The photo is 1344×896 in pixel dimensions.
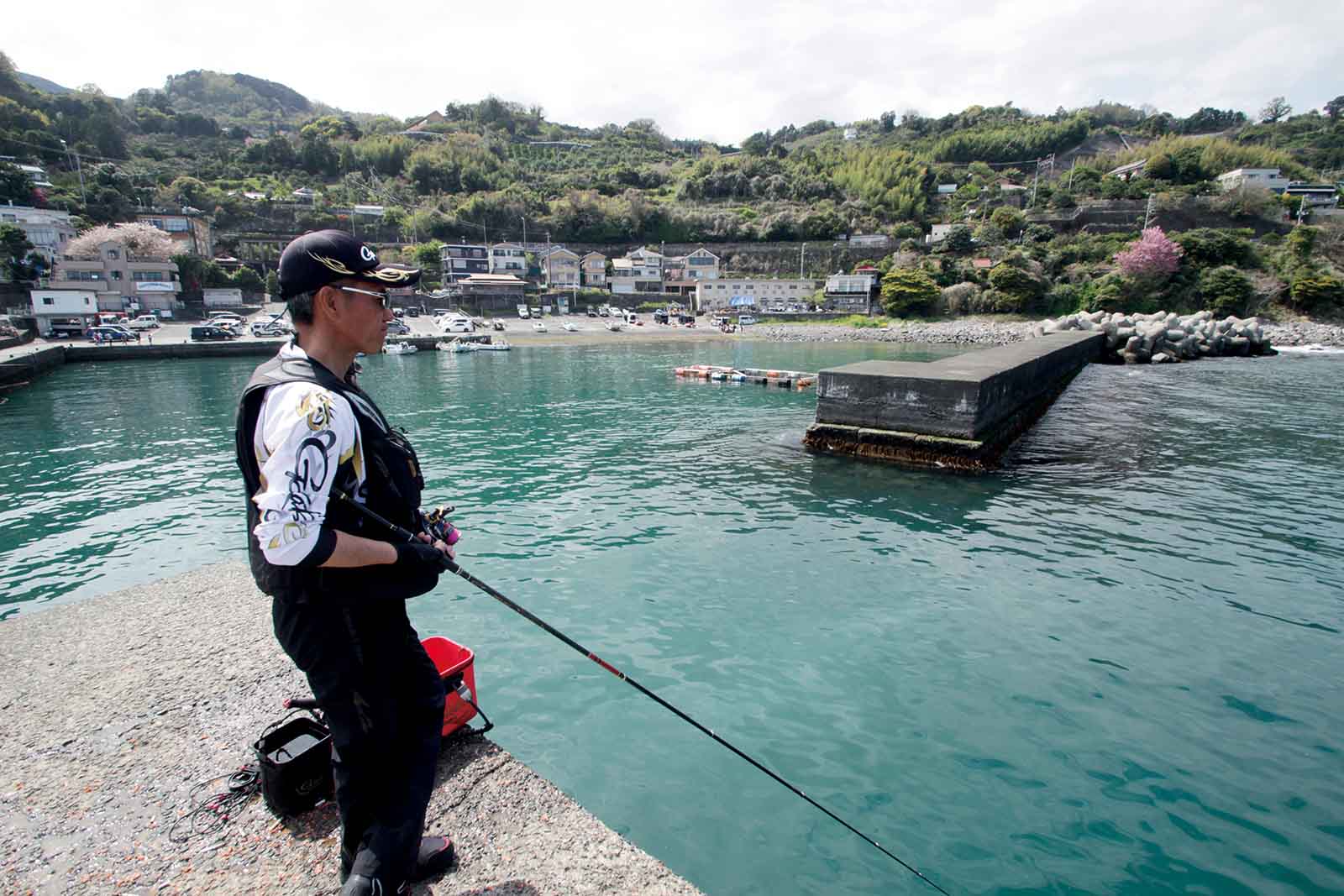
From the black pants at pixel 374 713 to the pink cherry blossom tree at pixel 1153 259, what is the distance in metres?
71.4

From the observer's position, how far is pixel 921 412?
12430 mm

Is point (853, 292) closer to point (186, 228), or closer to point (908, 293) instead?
Answer: point (908, 293)

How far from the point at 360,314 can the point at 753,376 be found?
85.1 ft

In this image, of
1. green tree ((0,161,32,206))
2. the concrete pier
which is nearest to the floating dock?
the concrete pier

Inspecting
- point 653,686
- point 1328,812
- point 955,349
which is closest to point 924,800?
point 653,686

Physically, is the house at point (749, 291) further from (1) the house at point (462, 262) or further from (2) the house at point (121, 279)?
(2) the house at point (121, 279)

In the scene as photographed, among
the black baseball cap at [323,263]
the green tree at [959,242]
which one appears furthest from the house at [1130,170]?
the black baseball cap at [323,263]

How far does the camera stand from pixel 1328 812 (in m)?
3.88

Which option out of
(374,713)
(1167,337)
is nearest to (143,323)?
(374,713)

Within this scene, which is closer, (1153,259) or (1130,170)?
(1153,259)

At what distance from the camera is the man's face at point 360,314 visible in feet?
6.85

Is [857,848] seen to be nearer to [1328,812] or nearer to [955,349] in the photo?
[1328,812]

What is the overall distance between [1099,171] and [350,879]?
129 m

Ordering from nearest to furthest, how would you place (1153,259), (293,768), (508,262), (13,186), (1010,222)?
1. (293,768)
2. (1153,259)
3. (13,186)
4. (1010,222)
5. (508,262)
